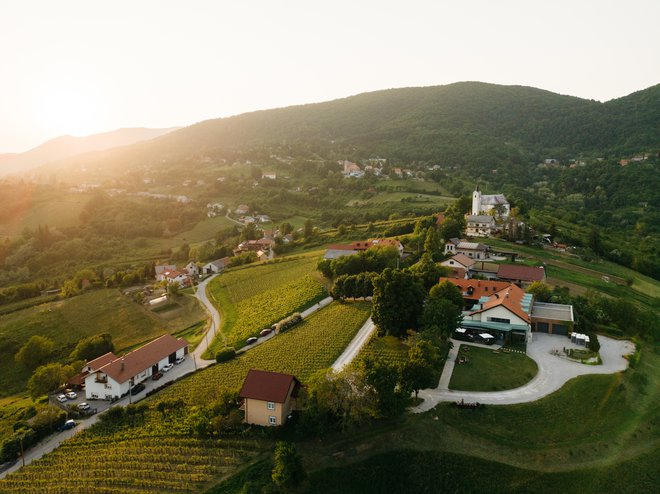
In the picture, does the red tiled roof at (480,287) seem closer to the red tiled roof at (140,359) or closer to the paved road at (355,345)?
the paved road at (355,345)

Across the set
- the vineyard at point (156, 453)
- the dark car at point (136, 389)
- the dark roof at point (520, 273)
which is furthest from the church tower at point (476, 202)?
the dark car at point (136, 389)

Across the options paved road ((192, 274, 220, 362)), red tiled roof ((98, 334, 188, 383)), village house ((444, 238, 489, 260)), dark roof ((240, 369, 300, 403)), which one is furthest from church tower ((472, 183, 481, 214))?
dark roof ((240, 369, 300, 403))

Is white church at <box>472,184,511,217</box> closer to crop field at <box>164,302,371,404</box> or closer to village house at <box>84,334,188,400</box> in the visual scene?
crop field at <box>164,302,371,404</box>

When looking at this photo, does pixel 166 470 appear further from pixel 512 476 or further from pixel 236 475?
pixel 512 476

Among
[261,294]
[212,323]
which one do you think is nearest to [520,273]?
[261,294]

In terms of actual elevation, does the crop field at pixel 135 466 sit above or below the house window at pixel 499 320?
below

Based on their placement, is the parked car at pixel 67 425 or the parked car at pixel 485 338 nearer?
the parked car at pixel 67 425
